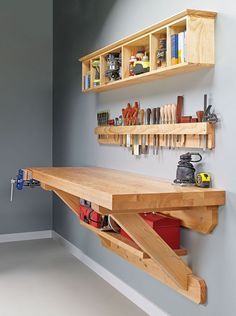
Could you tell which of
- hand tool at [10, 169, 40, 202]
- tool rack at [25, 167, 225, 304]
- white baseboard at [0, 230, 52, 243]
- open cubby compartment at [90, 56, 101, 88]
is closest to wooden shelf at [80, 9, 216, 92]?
open cubby compartment at [90, 56, 101, 88]

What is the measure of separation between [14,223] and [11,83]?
171 centimetres

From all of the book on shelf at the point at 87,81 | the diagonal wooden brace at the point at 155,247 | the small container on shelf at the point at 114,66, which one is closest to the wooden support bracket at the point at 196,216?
the diagonal wooden brace at the point at 155,247

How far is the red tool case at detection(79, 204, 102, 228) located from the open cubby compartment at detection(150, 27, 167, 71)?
50.0 inches

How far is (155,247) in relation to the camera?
2.70 m

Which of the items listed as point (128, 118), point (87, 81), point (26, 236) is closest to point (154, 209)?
point (128, 118)

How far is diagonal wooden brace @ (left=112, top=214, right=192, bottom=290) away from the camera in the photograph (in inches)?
103

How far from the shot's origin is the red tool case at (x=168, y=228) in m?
2.89

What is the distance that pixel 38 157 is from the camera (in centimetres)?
573

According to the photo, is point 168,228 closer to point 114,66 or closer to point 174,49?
point 174,49

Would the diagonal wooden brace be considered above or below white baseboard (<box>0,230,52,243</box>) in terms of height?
above

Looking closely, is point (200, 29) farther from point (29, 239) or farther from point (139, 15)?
point (29, 239)

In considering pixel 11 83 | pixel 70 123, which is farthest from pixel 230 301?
pixel 11 83

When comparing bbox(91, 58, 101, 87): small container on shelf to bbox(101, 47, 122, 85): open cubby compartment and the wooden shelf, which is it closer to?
bbox(101, 47, 122, 85): open cubby compartment

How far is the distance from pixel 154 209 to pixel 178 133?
57cm
